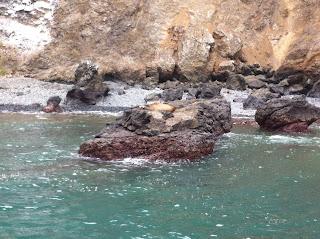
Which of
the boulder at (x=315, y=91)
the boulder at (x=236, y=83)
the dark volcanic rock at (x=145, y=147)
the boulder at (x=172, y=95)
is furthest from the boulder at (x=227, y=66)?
the dark volcanic rock at (x=145, y=147)

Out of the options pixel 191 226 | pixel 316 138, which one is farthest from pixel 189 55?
pixel 191 226

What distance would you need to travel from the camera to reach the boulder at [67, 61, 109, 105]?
40.9 m

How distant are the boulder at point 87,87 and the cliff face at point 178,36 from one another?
641cm

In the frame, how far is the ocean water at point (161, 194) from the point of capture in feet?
39.3

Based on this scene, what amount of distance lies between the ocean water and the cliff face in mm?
26781

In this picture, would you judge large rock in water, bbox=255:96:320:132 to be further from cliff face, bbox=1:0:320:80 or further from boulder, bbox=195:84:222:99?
cliff face, bbox=1:0:320:80

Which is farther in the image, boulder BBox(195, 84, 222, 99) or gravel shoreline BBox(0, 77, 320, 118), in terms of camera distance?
boulder BBox(195, 84, 222, 99)

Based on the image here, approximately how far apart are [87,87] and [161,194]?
88.4 ft

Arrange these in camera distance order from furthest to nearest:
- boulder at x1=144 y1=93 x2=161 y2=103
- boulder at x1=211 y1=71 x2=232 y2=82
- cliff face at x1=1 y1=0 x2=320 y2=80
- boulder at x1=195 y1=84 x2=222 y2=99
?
cliff face at x1=1 y1=0 x2=320 y2=80
boulder at x1=211 y1=71 x2=232 y2=82
boulder at x1=144 y1=93 x2=161 y2=103
boulder at x1=195 y1=84 x2=222 y2=99

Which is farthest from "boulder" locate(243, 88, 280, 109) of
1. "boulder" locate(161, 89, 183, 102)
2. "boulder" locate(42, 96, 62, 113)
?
"boulder" locate(42, 96, 62, 113)

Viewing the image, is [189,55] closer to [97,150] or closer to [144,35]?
[144,35]

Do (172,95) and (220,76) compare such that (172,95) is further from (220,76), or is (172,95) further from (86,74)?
(220,76)

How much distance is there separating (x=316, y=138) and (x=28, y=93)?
25.6 m

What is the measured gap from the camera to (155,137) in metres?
20.6
